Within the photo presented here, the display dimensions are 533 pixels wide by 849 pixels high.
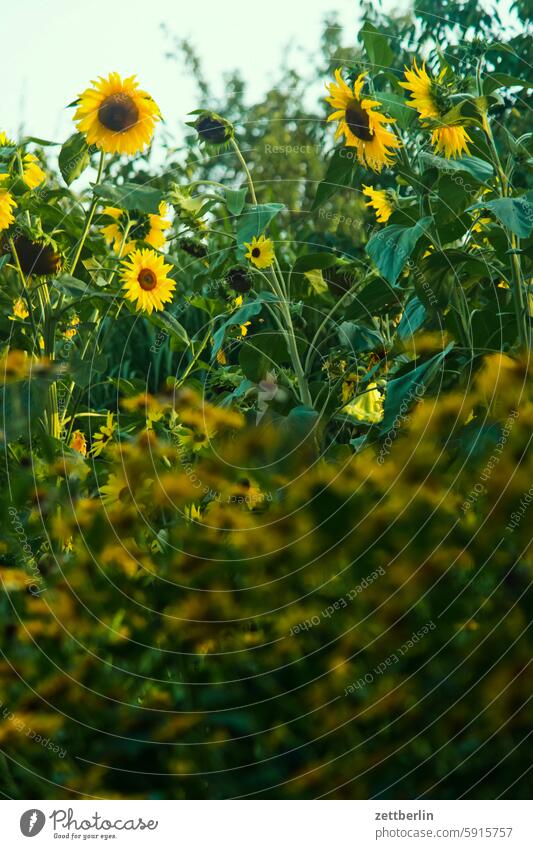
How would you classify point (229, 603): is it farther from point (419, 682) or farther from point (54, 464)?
point (54, 464)

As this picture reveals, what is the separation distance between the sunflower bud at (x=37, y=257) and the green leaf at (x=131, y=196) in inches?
10.7

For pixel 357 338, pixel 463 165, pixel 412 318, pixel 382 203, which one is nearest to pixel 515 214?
pixel 463 165

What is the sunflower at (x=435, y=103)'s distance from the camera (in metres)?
2.16

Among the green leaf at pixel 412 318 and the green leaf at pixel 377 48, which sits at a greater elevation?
the green leaf at pixel 377 48

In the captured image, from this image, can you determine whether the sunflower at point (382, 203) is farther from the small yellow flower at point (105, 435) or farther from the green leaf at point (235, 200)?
the small yellow flower at point (105, 435)

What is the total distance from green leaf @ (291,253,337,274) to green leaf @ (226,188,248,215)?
0.29 meters

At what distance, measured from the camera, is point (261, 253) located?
9.21 ft

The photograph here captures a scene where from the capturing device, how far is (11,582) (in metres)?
1.43

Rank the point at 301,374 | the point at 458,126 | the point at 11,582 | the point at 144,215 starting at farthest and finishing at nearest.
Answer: the point at 144,215 < the point at 301,374 < the point at 458,126 < the point at 11,582

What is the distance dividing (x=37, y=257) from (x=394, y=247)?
1.03 m

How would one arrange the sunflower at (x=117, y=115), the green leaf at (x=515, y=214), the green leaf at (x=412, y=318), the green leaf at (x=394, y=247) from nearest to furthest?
the green leaf at (x=515, y=214) < the green leaf at (x=394, y=247) < the green leaf at (x=412, y=318) < the sunflower at (x=117, y=115)

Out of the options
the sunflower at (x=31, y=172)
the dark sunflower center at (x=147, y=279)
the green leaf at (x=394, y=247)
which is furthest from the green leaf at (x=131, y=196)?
the green leaf at (x=394, y=247)
